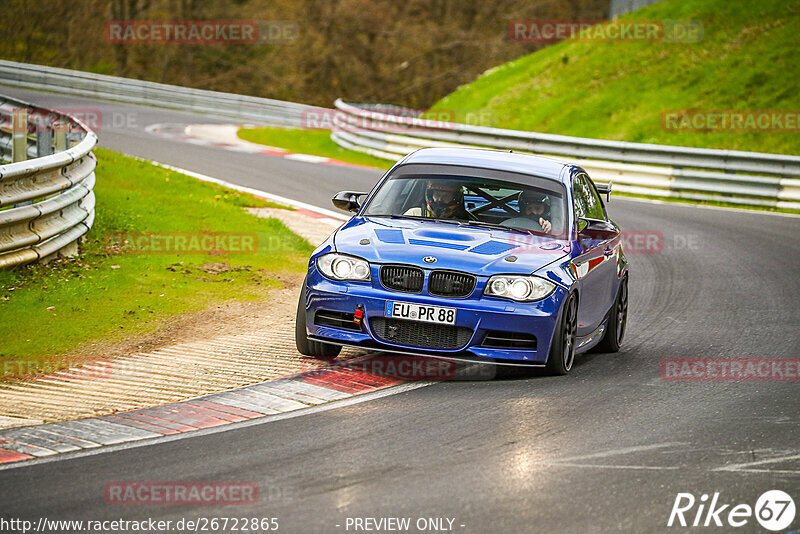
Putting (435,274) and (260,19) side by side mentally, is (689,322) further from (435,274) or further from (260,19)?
(260,19)

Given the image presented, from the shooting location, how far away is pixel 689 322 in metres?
10.9

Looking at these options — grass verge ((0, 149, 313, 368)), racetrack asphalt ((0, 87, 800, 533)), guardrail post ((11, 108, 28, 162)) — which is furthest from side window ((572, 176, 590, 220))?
guardrail post ((11, 108, 28, 162))

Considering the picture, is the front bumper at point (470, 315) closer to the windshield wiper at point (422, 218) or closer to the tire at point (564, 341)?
the tire at point (564, 341)

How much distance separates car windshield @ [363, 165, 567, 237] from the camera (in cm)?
891

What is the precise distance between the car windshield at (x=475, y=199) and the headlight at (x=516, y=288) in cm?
103

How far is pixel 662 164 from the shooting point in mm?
23281

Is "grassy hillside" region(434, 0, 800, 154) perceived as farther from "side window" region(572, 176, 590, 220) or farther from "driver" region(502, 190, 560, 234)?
"driver" region(502, 190, 560, 234)

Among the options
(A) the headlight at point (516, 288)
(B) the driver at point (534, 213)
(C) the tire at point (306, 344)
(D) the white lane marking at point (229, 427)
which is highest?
(B) the driver at point (534, 213)

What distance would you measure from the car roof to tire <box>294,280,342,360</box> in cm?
186

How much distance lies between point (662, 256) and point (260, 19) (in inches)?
1937

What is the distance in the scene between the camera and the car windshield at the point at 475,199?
8.91 meters

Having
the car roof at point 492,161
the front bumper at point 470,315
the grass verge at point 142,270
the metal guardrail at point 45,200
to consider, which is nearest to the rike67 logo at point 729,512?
the front bumper at point 470,315

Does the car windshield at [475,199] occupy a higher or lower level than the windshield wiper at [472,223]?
higher

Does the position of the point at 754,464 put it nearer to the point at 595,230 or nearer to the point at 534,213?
the point at 595,230
